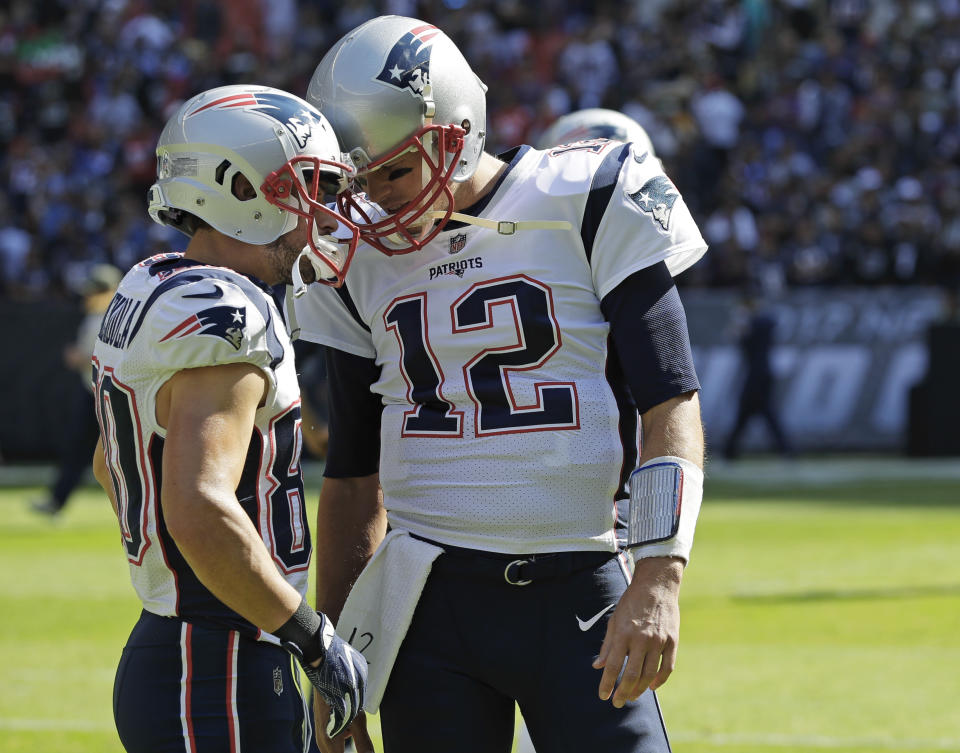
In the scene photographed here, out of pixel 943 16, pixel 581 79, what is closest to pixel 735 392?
pixel 581 79

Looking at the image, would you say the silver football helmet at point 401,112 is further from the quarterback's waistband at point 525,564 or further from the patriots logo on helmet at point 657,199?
the quarterback's waistband at point 525,564

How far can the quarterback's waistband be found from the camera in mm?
2916

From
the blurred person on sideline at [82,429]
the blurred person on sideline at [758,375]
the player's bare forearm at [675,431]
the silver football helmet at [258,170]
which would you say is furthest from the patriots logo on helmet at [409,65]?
the blurred person on sideline at [758,375]

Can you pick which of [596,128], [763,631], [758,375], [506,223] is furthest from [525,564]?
[758,375]

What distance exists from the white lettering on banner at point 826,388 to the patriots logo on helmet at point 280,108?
621 inches

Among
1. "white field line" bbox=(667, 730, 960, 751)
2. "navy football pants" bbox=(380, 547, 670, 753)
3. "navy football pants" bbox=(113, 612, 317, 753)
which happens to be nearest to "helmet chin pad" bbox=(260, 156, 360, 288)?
"navy football pants" bbox=(380, 547, 670, 753)

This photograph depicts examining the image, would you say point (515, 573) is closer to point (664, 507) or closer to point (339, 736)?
point (664, 507)

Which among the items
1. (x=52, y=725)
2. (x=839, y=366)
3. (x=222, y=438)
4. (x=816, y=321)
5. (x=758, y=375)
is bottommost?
(x=839, y=366)

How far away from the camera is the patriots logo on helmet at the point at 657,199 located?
2.84 meters

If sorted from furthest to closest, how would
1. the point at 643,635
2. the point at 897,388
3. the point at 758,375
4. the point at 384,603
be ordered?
the point at 897,388, the point at 758,375, the point at 384,603, the point at 643,635

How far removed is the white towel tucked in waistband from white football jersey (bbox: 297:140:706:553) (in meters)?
0.06

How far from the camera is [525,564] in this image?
293 centimetres

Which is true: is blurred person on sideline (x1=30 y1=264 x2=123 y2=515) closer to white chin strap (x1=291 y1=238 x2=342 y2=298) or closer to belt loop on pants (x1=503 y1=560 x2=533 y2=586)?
white chin strap (x1=291 y1=238 x2=342 y2=298)

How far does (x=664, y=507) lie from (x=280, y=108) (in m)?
1.10
